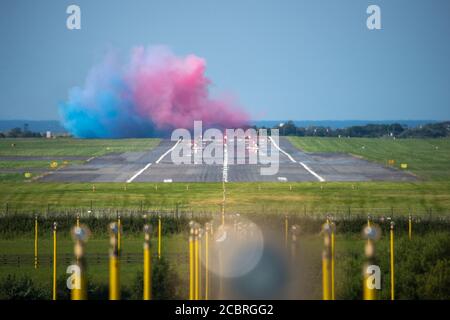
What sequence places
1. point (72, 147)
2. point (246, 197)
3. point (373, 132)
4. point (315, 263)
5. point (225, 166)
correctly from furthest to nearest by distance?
point (373, 132)
point (72, 147)
point (225, 166)
point (246, 197)
point (315, 263)

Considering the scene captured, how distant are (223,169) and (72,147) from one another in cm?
4043

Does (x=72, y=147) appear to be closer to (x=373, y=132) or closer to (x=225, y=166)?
(x=225, y=166)

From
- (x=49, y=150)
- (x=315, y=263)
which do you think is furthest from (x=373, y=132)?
(x=315, y=263)

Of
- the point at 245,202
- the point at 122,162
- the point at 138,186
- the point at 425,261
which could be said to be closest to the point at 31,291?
the point at 425,261

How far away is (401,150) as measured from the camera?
109062 millimetres

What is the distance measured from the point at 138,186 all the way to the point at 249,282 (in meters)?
39.6

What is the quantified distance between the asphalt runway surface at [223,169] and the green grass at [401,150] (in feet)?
10.8

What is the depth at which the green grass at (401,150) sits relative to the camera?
8096 centimetres

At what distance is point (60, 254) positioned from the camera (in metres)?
38.7

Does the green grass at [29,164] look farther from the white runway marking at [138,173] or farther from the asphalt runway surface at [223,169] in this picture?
the white runway marking at [138,173]

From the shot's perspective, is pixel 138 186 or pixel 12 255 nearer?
pixel 12 255
